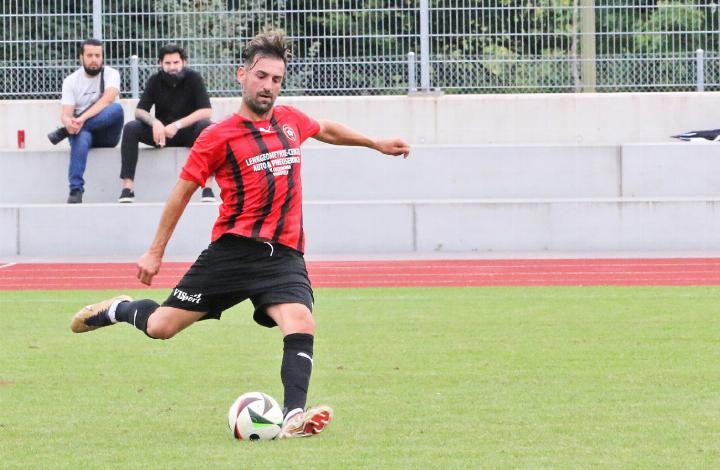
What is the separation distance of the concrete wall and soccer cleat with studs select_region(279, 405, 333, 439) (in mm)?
13459

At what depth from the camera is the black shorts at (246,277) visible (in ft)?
23.4

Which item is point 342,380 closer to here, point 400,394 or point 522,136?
point 400,394

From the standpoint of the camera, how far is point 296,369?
272 inches

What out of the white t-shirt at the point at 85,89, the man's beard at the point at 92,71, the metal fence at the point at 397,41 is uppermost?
the metal fence at the point at 397,41

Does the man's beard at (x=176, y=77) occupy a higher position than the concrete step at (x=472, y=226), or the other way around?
the man's beard at (x=176, y=77)

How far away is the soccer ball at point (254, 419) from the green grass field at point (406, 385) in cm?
9

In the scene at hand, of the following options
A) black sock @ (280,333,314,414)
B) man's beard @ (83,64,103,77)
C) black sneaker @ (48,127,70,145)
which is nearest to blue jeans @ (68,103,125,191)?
black sneaker @ (48,127,70,145)

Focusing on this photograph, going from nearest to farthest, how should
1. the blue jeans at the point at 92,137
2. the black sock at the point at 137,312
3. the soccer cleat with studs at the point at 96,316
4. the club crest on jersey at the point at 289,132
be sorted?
the club crest on jersey at the point at 289,132 → the black sock at the point at 137,312 → the soccer cleat with studs at the point at 96,316 → the blue jeans at the point at 92,137

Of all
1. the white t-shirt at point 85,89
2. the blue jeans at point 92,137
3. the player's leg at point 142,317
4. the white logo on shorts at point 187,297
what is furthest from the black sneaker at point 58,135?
the white logo on shorts at point 187,297

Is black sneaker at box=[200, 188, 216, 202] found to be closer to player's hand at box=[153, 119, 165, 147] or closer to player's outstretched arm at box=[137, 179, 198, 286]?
player's hand at box=[153, 119, 165, 147]

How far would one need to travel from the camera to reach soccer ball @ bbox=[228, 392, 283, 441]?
264 inches

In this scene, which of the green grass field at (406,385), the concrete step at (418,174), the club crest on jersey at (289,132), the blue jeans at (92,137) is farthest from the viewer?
the concrete step at (418,174)

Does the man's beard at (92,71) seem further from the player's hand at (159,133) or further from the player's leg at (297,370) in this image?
the player's leg at (297,370)

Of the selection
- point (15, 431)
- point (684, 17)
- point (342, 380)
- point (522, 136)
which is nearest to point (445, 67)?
point (522, 136)
